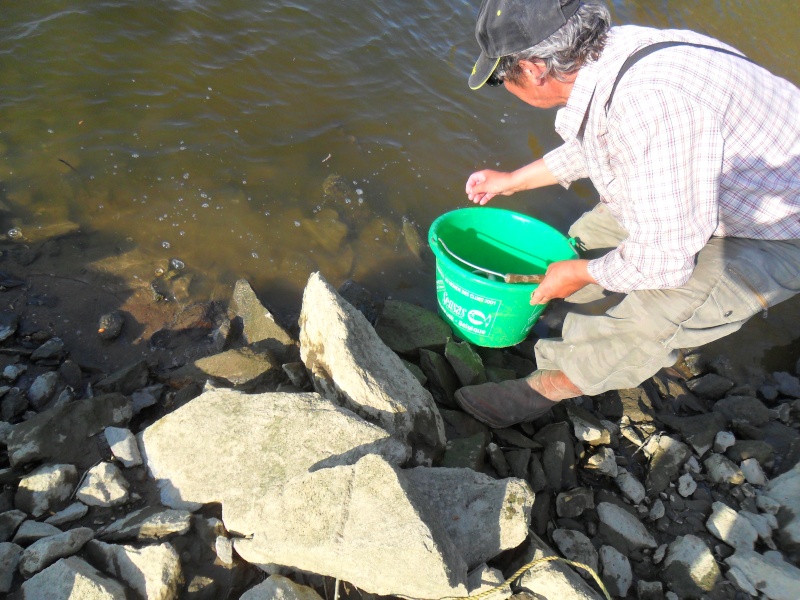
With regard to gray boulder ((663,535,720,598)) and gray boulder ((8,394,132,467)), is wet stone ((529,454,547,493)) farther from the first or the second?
gray boulder ((8,394,132,467))

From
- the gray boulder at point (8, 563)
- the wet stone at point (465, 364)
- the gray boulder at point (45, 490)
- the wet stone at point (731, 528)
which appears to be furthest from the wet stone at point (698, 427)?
the gray boulder at point (8, 563)

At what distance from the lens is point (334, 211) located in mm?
5121

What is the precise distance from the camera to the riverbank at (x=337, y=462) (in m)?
2.29

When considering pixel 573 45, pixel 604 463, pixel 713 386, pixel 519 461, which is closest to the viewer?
pixel 573 45

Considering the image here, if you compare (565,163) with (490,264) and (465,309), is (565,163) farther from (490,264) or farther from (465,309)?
(465,309)

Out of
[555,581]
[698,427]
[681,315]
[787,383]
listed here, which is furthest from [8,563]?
[787,383]

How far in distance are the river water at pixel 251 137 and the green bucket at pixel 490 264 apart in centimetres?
77

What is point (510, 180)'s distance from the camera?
12.9 feet

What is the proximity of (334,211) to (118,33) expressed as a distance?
323 centimetres

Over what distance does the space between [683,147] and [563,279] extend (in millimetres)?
988

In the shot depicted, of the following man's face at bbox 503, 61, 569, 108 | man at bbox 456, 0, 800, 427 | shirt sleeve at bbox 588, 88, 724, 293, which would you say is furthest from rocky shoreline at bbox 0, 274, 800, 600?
man's face at bbox 503, 61, 569, 108

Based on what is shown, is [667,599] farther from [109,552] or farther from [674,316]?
[109,552]

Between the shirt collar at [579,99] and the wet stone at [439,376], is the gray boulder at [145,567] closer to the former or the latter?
the wet stone at [439,376]

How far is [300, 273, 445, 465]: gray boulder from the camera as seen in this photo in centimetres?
294
